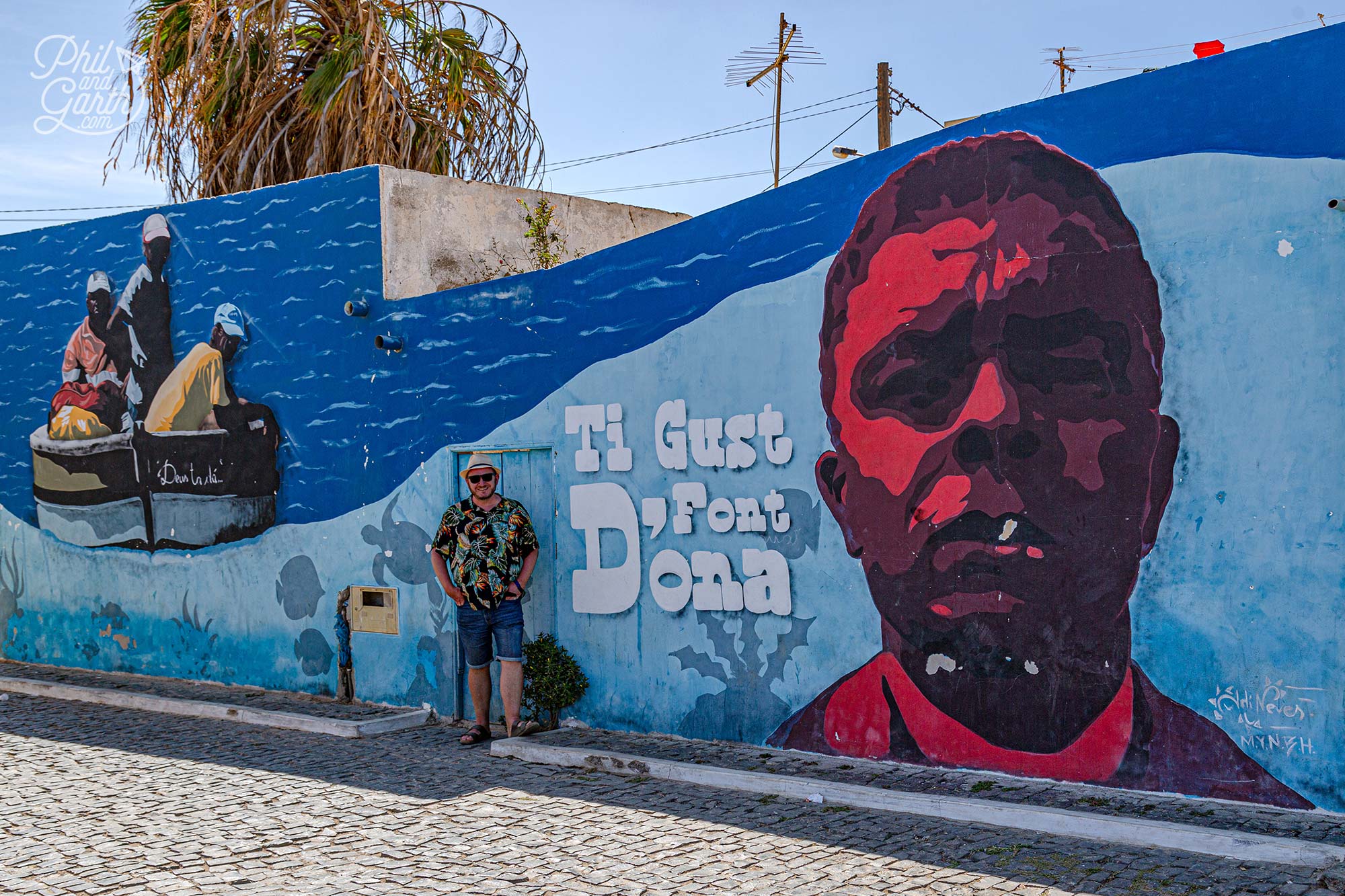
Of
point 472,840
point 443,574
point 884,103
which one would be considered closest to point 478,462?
point 443,574

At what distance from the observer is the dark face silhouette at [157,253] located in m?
11.6

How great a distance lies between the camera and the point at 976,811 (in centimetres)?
613

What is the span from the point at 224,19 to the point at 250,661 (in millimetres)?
7771

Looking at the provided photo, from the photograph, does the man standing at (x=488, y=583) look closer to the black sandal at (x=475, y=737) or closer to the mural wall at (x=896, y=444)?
the black sandal at (x=475, y=737)

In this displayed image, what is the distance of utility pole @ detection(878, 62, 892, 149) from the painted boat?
1350cm

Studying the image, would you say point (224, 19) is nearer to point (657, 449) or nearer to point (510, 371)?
point (510, 371)

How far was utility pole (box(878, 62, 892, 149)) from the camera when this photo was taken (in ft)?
68.3

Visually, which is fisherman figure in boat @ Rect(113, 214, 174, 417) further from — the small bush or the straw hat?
the small bush

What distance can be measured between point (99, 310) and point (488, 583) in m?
6.32

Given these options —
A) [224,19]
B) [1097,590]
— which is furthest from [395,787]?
[224,19]

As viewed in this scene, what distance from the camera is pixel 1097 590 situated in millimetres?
6418

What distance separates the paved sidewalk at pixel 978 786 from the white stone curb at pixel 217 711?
149 centimetres

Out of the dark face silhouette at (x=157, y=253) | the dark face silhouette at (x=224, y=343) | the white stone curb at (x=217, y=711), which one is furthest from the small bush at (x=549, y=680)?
the dark face silhouette at (x=157, y=253)

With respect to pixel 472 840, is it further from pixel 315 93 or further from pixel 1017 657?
pixel 315 93
